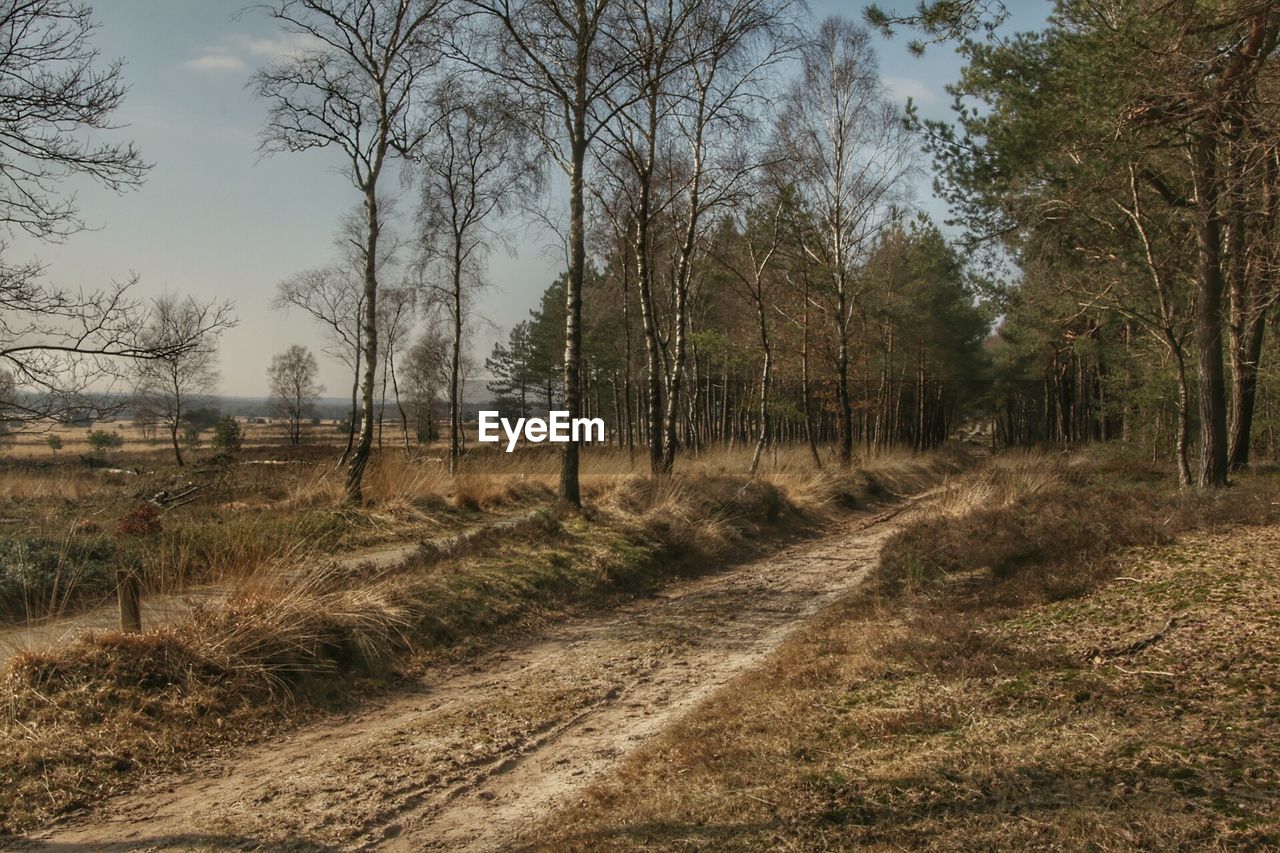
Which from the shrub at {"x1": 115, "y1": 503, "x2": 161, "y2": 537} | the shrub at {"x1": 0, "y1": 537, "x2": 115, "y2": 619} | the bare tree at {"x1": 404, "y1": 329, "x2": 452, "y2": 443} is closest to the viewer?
the shrub at {"x1": 0, "y1": 537, "x2": 115, "y2": 619}

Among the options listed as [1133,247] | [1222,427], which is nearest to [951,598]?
[1222,427]

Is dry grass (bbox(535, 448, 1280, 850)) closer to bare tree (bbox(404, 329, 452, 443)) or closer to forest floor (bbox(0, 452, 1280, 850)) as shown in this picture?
forest floor (bbox(0, 452, 1280, 850))

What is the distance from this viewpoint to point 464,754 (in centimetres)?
509

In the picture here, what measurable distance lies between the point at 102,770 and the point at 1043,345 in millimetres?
33394

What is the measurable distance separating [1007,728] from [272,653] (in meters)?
5.06

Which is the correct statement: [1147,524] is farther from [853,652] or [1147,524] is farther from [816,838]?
[816,838]

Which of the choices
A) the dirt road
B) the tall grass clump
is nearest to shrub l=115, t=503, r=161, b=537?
the dirt road

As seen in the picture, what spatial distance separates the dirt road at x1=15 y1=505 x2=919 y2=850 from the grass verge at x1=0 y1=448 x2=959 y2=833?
0.36 metres

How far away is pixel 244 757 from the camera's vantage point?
5.08 meters

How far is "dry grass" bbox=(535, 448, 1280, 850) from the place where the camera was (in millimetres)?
3418

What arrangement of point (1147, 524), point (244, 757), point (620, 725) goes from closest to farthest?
point (244, 757)
point (620, 725)
point (1147, 524)

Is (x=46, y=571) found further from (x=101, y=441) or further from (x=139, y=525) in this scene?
(x=101, y=441)

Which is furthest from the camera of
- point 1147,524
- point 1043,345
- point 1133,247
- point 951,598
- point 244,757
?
point 1043,345

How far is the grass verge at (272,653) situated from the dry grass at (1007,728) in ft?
8.79
